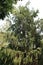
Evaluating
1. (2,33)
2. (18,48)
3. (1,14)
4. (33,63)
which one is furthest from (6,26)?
(1,14)

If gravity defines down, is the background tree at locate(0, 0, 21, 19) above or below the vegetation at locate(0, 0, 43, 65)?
below

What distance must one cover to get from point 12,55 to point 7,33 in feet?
9.11

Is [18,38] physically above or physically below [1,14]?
above

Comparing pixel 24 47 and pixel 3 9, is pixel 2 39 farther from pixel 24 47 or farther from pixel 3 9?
pixel 3 9

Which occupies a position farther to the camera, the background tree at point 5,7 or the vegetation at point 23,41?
the vegetation at point 23,41

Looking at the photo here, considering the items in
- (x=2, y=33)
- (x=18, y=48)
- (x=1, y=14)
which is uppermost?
(x=2, y=33)

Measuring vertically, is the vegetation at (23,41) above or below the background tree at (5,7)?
above

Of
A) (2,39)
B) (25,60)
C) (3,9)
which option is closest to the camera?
(3,9)

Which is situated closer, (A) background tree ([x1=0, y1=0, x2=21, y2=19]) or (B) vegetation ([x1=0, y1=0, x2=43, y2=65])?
(A) background tree ([x1=0, y1=0, x2=21, y2=19])

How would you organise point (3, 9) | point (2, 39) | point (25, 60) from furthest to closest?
point (2, 39) < point (25, 60) < point (3, 9)

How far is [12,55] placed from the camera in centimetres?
2883

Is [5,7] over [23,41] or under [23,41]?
under

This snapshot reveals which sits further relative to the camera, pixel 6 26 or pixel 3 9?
pixel 6 26

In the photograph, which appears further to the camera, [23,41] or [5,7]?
[23,41]
